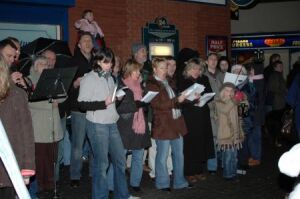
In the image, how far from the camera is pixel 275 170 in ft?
32.9

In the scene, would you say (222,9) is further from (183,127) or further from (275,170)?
(183,127)

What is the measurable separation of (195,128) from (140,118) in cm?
124

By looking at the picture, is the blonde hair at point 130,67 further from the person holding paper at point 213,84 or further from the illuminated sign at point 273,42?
the illuminated sign at point 273,42

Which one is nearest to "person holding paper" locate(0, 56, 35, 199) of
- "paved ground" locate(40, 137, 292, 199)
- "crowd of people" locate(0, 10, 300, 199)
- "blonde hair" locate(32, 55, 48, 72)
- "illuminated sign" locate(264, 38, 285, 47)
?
"crowd of people" locate(0, 10, 300, 199)

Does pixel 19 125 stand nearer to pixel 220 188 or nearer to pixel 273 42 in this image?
pixel 220 188

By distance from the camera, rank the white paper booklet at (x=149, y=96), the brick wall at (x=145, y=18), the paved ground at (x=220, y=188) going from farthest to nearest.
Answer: the brick wall at (x=145, y=18) < the paved ground at (x=220, y=188) < the white paper booklet at (x=149, y=96)

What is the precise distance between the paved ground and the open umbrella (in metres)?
1.98

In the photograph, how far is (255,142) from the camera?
10391 mm

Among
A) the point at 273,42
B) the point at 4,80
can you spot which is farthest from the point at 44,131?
the point at 273,42

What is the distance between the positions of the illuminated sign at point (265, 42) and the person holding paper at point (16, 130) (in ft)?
68.9

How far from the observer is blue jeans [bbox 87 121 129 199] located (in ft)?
22.8

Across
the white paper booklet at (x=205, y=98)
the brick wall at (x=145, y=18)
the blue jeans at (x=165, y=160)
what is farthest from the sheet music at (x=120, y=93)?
the brick wall at (x=145, y=18)

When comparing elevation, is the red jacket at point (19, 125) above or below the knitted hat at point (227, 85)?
below

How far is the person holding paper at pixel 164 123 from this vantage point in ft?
26.9
